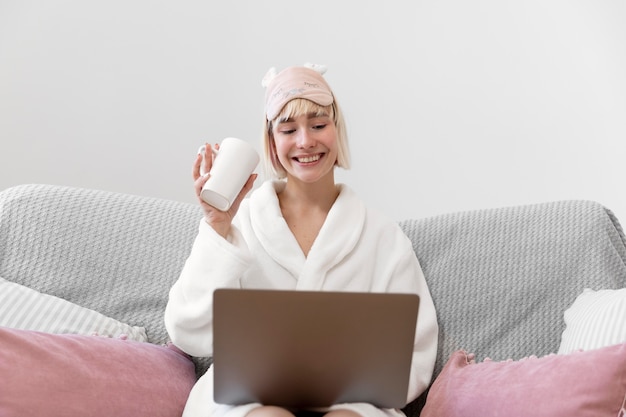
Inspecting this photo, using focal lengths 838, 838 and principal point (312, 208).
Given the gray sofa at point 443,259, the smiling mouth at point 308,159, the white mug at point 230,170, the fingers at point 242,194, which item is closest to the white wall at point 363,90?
the gray sofa at point 443,259

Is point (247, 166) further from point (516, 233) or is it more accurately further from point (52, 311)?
point (516, 233)

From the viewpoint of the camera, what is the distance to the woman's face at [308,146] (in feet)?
6.21

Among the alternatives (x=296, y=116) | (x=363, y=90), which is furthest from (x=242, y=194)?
(x=363, y=90)

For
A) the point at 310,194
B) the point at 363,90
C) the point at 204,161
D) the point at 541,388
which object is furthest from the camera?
the point at 363,90

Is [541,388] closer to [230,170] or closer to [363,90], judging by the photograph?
[230,170]

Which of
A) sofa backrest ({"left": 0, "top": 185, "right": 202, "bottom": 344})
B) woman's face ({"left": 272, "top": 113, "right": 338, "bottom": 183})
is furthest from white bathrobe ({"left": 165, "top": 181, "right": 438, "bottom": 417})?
sofa backrest ({"left": 0, "top": 185, "right": 202, "bottom": 344})

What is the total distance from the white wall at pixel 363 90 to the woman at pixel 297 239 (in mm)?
668

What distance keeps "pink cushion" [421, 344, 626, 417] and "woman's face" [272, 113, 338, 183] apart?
56 centimetres

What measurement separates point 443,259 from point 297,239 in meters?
0.37

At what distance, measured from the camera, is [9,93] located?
263cm

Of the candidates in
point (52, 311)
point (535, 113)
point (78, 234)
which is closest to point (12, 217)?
point (78, 234)

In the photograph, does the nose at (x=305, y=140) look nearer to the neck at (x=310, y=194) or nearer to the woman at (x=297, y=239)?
the woman at (x=297, y=239)

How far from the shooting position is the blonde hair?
1884mm

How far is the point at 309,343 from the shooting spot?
144cm
